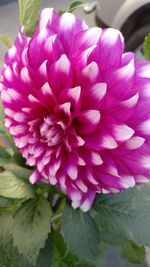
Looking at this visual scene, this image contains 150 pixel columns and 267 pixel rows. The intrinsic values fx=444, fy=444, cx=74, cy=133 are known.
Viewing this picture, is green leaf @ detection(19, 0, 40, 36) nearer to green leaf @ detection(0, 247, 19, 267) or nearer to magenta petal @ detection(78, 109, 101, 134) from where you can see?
magenta petal @ detection(78, 109, 101, 134)

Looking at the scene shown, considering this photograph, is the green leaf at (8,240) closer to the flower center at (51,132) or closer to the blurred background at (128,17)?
the flower center at (51,132)

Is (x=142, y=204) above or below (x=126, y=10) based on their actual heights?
above

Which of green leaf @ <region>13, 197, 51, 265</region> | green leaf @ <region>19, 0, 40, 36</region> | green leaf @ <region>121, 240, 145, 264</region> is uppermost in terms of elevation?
green leaf @ <region>19, 0, 40, 36</region>

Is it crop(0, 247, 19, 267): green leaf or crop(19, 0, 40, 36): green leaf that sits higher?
crop(19, 0, 40, 36): green leaf

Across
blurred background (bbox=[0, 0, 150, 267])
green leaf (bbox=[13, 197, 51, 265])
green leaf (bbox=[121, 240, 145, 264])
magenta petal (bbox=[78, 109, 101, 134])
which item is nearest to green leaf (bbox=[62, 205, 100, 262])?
green leaf (bbox=[13, 197, 51, 265])

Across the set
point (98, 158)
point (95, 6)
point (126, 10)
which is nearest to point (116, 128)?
point (98, 158)

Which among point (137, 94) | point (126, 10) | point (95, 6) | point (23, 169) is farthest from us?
point (95, 6)

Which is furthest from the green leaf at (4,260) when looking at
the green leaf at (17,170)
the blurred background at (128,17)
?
the blurred background at (128,17)

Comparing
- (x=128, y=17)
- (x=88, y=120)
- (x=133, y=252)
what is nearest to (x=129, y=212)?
(x=88, y=120)

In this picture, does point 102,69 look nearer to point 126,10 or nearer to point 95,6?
point 126,10
